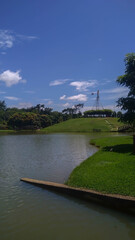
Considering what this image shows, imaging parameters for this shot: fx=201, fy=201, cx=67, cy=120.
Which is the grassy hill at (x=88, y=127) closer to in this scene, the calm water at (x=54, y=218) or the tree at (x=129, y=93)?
the tree at (x=129, y=93)

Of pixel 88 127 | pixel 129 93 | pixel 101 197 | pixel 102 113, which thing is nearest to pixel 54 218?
pixel 101 197

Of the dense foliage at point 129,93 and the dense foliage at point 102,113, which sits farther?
the dense foliage at point 102,113

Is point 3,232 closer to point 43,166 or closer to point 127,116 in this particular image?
point 43,166

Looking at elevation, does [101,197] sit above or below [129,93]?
below

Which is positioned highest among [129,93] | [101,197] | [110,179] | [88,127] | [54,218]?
[129,93]

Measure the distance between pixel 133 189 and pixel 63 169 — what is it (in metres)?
8.42

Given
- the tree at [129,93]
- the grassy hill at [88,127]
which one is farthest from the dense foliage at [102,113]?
the tree at [129,93]

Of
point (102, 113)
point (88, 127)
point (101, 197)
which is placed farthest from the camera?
point (102, 113)

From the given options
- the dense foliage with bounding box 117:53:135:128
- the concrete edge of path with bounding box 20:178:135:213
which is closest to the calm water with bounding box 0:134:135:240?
the concrete edge of path with bounding box 20:178:135:213

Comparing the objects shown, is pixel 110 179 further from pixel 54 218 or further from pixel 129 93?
pixel 129 93

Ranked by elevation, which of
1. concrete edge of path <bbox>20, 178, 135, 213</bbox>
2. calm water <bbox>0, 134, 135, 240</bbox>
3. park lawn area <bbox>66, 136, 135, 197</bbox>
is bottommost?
calm water <bbox>0, 134, 135, 240</bbox>

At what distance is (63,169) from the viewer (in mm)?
17344

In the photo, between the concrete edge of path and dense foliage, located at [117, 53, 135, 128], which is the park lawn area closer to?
the concrete edge of path

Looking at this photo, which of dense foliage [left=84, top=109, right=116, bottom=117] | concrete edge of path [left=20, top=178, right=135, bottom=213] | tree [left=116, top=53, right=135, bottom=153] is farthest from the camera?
dense foliage [left=84, top=109, right=116, bottom=117]
